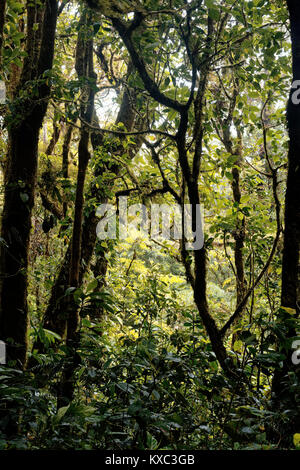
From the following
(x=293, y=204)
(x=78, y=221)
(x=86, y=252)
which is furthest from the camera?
(x=86, y=252)

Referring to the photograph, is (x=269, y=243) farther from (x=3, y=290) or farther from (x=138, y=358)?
(x=3, y=290)

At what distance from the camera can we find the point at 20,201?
2.67 m

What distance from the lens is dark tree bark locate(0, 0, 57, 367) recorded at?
2.57 metres

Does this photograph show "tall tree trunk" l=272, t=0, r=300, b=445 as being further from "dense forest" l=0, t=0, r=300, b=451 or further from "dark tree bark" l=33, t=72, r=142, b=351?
"dark tree bark" l=33, t=72, r=142, b=351

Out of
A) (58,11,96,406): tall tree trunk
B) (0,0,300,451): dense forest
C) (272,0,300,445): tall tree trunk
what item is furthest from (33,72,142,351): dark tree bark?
(272,0,300,445): tall tree trunk

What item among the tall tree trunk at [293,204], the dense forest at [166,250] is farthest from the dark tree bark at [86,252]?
the tall tree trunk at [293,204]

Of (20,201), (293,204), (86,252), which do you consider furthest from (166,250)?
(293,204)

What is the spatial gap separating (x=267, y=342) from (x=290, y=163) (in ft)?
3.44

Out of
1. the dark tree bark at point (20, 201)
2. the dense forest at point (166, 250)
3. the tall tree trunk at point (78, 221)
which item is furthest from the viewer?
the dark tree bark at point (20, 201)

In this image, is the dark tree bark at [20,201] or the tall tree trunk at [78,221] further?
the dark tree bark at [20,201]

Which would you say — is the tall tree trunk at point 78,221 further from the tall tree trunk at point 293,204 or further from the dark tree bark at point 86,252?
the tall tree trunk at point 293,204

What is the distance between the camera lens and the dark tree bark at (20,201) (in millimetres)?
2574

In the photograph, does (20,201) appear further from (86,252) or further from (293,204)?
(293,204)
